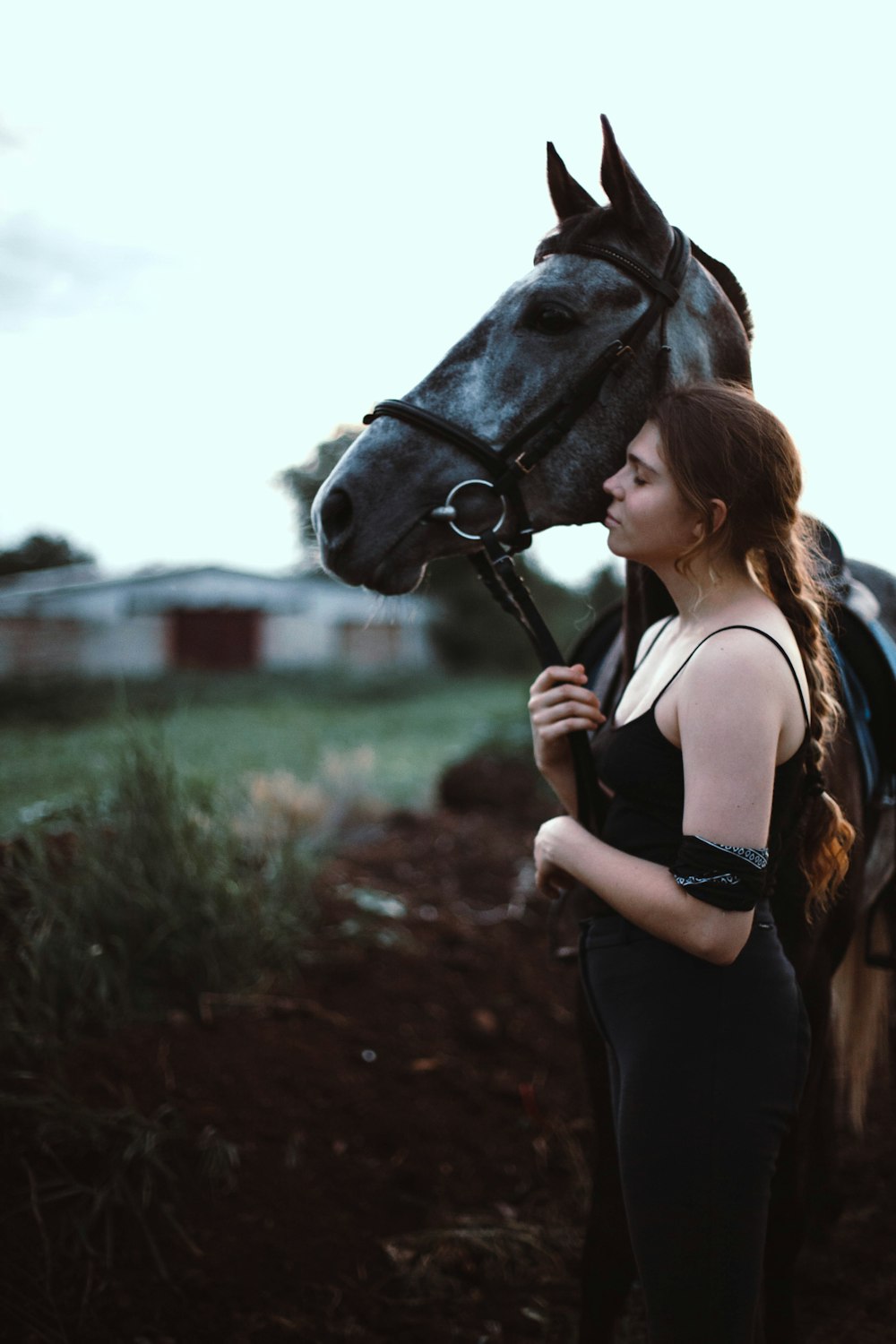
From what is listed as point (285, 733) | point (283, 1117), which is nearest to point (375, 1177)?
point (283, 1117)

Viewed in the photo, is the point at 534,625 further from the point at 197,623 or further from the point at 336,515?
the point at 197,623

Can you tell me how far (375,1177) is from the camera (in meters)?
2.96

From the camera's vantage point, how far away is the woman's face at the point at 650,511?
150cm

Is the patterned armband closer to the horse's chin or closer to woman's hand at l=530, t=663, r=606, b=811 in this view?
woman's hand at l=530, t=663, r=606, b=811

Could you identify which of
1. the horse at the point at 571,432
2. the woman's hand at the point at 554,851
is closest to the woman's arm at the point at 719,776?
the woman's hand at the point at 554,851

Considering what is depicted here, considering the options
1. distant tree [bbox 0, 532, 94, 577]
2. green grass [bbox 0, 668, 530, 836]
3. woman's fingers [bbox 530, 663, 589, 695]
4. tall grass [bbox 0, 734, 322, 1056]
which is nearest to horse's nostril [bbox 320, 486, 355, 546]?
woman's fingers [bbox 530, 663, 589, 695]

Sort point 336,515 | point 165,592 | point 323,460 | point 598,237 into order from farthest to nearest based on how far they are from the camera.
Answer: point 165,592, point 323,460, point 598,237, point 336,515

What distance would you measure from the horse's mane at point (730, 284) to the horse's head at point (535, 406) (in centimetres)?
17

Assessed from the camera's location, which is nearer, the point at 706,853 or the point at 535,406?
the point at 706,853

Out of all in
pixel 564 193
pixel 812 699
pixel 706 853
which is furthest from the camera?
pixel 564 193

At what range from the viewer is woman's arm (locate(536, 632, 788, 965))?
4.31 feet

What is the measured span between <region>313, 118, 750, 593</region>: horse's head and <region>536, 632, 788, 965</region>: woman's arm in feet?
2.20

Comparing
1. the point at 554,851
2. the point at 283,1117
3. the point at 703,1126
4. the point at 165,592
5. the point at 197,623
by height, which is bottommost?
the point at 197,623

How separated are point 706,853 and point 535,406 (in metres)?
1.03
